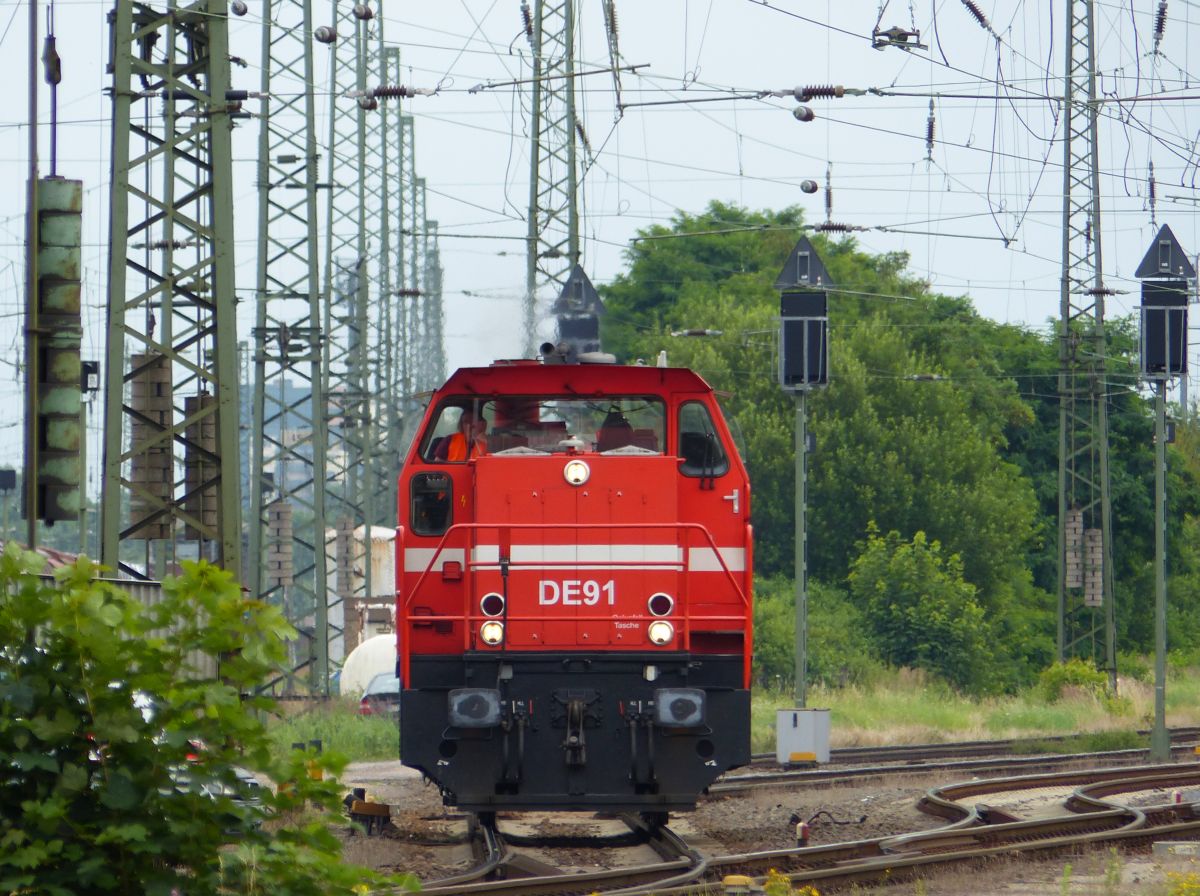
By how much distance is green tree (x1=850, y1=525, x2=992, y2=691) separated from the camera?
147 ft

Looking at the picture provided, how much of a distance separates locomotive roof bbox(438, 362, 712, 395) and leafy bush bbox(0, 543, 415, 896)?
751 cm

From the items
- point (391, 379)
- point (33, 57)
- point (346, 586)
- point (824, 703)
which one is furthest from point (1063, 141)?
point (33, 57)

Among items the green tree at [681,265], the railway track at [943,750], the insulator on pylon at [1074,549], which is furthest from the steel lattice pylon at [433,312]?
the railway track at [943,750]

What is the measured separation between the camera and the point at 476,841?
13.9 metres

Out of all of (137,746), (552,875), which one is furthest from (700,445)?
(137,746)

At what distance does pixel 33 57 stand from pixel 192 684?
10.9 feet

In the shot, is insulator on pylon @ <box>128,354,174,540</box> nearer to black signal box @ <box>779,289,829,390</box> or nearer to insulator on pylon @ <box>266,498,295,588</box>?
black signal box @ <box>779,289,829,390</box>

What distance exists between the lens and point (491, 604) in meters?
12.4

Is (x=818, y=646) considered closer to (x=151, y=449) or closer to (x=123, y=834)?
(x=151, y=449)

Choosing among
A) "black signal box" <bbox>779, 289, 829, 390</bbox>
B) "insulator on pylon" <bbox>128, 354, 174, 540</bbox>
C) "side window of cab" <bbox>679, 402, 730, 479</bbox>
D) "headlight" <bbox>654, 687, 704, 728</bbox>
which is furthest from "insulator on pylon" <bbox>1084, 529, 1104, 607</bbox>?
"headlight" <bbox>654, 687, 704, 728</bbox>

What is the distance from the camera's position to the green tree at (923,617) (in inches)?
1759

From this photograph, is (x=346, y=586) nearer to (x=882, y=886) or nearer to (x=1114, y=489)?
(x=1114, y=489)

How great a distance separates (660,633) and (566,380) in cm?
208

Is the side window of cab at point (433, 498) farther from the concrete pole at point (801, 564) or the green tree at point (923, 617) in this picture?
the green tree at point (923, 617)
